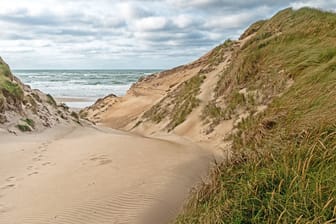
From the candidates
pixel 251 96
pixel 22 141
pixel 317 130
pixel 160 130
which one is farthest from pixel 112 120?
pixel 317 130

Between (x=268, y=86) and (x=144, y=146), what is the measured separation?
3.17m

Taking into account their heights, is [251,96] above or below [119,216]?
above

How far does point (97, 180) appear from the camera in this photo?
6.50 metres

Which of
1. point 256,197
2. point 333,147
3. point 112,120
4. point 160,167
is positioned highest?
point 333,147

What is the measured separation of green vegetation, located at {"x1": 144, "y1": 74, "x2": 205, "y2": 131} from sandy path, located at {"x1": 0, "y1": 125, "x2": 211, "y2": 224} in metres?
3.56

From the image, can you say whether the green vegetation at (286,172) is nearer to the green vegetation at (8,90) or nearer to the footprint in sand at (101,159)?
the footprint in sand at (101,159)

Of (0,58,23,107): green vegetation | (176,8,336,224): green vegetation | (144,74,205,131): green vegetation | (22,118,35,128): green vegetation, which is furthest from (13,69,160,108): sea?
(176,8,336,224): green vegetation

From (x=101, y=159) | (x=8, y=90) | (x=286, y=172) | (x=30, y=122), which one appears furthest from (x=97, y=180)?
(x=8, y=90)

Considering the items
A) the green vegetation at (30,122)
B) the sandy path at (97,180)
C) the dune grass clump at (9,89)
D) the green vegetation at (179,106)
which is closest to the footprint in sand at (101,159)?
the sandy path at (97,180)

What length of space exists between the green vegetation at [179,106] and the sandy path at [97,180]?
356 cm

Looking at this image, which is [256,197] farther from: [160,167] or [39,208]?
[160,167]

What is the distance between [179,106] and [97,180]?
864 cm

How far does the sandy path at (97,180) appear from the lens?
5.25 metres

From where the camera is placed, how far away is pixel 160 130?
14.7 metres
